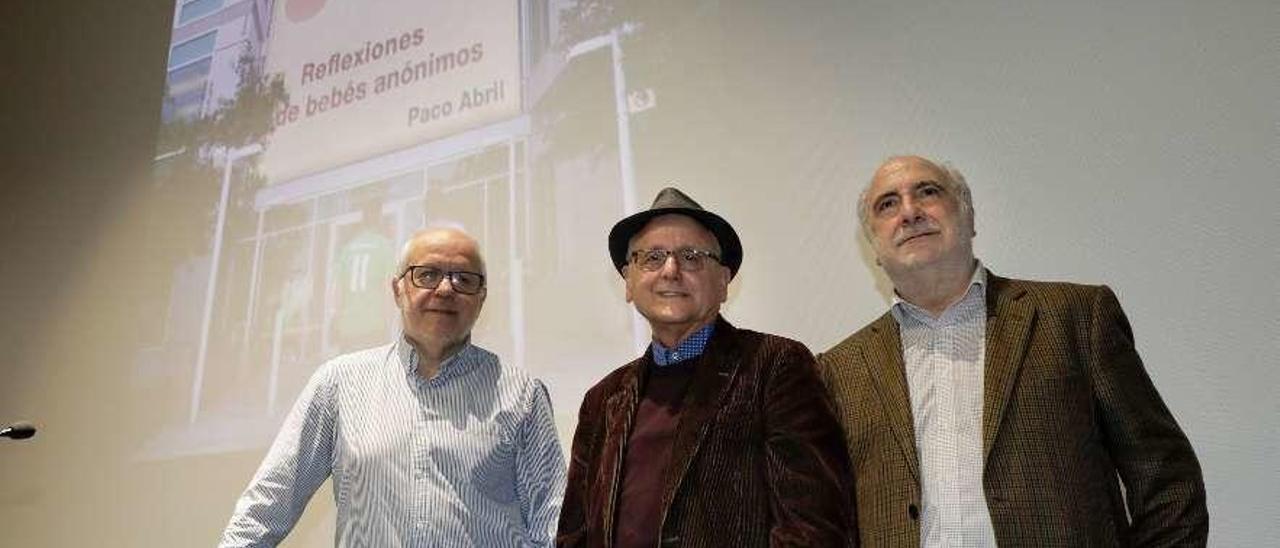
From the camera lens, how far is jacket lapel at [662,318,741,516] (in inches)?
57.5

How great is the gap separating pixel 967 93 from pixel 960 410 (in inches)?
43.5

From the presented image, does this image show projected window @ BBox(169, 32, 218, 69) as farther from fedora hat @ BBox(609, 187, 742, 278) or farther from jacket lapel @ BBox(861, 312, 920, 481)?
jacket lapel @ BBox(861, 312, 920, 481)

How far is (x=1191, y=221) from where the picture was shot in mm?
1938

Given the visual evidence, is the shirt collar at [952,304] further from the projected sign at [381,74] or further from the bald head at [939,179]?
the projected sign at [381,74]

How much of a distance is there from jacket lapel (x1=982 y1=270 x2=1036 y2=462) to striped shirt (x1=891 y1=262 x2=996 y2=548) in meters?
0.04

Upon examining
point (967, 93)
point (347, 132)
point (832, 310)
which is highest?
point (347, 132)

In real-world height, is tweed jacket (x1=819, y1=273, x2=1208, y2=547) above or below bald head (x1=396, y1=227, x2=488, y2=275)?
below

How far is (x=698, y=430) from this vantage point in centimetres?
149

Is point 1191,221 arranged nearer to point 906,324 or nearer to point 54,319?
point 906,324

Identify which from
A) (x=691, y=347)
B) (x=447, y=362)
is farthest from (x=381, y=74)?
(x=691, y=347)

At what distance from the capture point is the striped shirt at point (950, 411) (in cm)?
143

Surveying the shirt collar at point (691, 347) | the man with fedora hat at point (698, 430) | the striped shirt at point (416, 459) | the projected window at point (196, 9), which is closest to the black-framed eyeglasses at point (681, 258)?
the man with fedora hat at point (698, 430)

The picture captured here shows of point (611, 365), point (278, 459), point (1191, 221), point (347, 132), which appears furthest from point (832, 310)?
point (347, 132)

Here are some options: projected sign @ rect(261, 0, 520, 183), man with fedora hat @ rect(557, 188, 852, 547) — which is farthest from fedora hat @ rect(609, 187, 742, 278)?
projected sign @ rect(261, 0, 520, 183)
